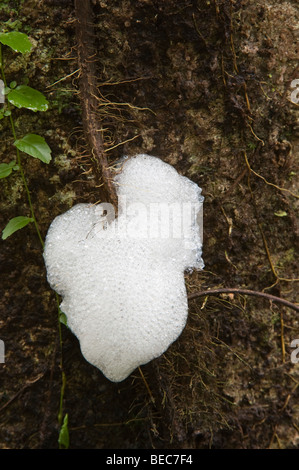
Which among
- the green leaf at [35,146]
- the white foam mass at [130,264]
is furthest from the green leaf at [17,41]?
the white foam mass at [130,264]

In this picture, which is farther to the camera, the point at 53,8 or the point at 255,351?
the point at 255,351

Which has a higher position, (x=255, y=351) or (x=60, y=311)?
(x=60, y=311)

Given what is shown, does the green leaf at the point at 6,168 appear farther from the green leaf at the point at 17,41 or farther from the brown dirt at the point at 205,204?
the green leaf at the point at 17,41

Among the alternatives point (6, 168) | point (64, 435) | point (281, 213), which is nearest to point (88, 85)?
point (6, 168)

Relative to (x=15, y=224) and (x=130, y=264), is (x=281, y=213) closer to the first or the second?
(x=130, y=264)

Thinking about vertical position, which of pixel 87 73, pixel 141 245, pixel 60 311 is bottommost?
pixel 60 311
